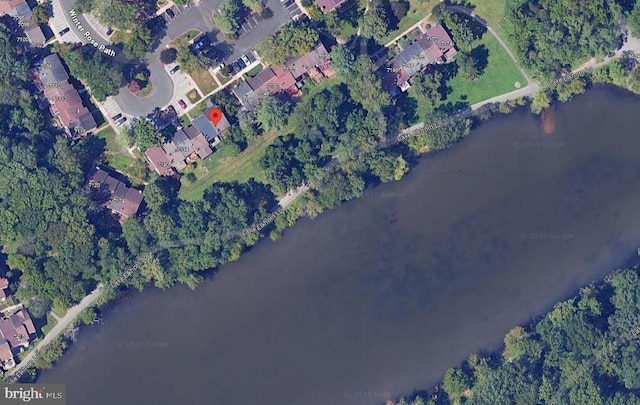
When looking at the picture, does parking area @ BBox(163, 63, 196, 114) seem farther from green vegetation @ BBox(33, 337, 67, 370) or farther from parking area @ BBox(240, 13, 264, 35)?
green vegetation @ BBox(33, 337, 67, 370)

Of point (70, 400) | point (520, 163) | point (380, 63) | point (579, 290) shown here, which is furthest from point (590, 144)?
point (70, 400)

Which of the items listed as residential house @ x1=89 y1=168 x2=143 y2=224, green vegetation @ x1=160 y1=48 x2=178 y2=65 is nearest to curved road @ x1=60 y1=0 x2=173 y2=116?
green vegetation @ x1=160 y1=48 x2=178 y2=65

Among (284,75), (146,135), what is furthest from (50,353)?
(284,75)

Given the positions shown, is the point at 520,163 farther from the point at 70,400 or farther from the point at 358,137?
the point at 70,400

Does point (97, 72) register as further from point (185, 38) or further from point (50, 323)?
point (50, 323)

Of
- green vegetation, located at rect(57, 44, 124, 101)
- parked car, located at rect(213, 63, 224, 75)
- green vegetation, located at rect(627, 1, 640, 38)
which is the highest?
green vegetation, located at rect(57, 44, 124, 101)

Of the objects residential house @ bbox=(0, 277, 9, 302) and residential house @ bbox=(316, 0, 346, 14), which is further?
residential house @ bbox=(316, 0, 346, 14)

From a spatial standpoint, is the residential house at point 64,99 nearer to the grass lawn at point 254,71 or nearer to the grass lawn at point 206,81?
the grass lawn at point 206,81
